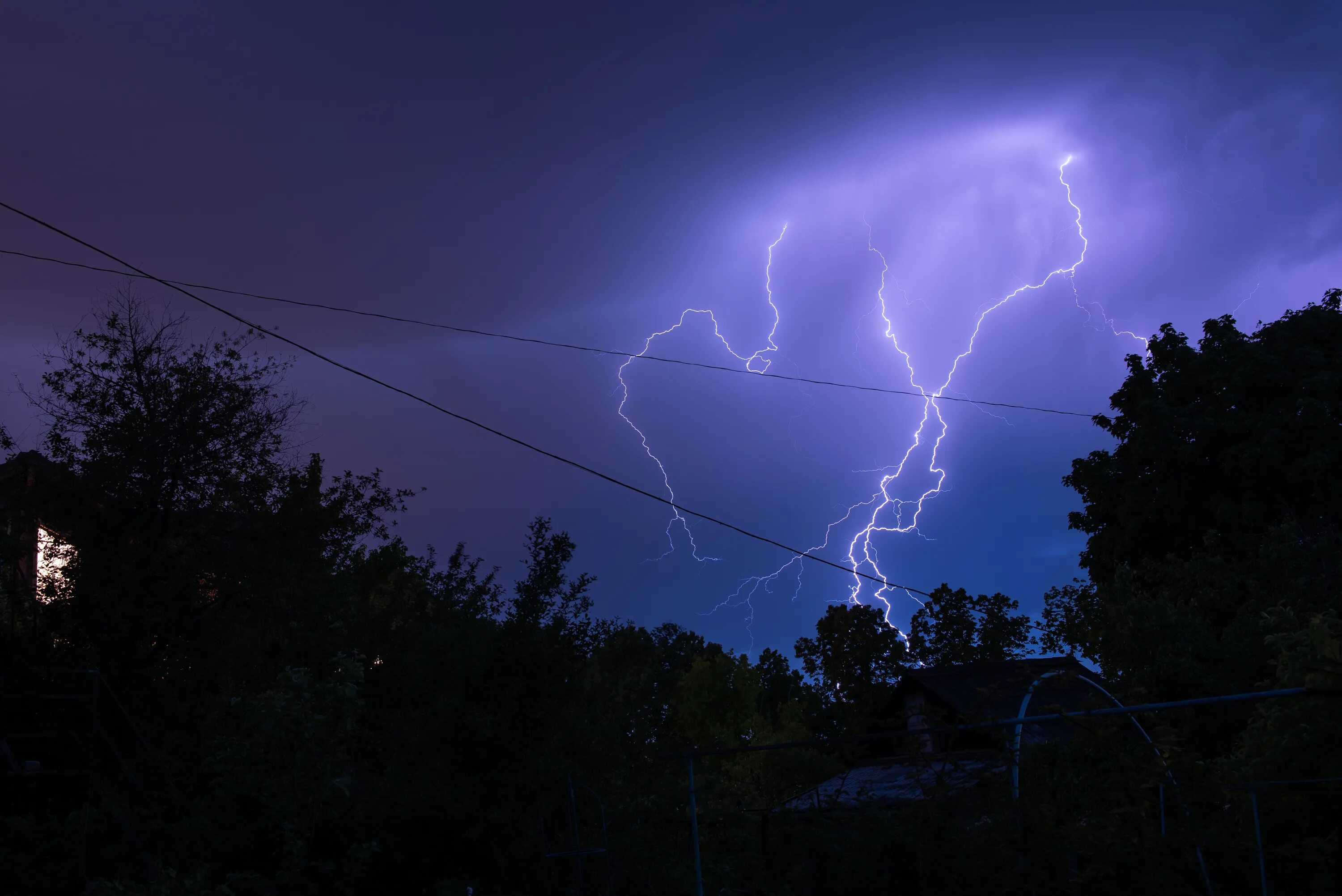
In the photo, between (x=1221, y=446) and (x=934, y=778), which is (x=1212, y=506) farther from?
(x=934, y=778)

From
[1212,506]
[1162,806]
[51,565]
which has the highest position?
[1212,506]

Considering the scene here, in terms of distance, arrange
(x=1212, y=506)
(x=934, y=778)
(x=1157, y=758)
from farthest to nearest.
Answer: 1. (x=1212, y=506)
2. (x=934, y=778)
3. (x=1157, y=758)

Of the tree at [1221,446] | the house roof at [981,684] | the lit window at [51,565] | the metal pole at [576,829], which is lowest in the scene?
the metal pole at [576,829]

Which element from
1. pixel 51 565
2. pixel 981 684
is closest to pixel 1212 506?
pixel 981 684

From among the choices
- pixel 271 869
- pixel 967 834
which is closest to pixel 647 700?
pixel 271 869

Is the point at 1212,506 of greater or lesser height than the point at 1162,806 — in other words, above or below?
above

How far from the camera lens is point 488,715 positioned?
9109mm

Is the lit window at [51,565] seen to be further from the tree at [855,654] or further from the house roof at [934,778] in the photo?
the tree at [855,654]

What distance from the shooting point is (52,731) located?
397 inches

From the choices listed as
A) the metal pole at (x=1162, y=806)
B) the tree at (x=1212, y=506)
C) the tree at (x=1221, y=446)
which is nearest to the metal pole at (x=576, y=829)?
the metal pole at (x=1162, y=806)

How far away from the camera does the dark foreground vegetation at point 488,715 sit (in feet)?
17.9

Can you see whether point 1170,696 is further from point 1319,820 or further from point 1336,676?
point 1336,676

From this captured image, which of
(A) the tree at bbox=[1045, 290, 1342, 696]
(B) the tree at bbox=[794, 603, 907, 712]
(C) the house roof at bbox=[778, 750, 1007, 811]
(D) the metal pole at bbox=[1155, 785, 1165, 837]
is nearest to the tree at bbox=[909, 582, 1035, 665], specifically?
(B) the tree at bbox=[794, 603, 907, 712]

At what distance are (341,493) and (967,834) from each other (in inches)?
514
